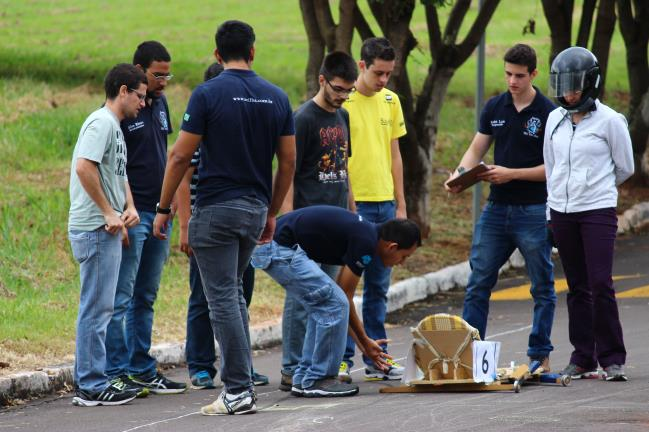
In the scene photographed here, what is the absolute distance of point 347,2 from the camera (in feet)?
50.4

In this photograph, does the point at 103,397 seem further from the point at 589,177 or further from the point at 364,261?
the point at 589,177

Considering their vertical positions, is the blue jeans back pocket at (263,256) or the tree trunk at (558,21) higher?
the tree trunk at (558,21)

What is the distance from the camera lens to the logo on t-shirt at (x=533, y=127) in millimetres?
8617

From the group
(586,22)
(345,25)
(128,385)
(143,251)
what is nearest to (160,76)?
(143,251)

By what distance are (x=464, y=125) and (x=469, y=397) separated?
16.3 m

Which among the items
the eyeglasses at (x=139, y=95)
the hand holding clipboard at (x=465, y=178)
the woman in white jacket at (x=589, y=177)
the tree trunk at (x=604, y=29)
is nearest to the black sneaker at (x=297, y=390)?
the hand holding clipboard at (x=465, y=178)

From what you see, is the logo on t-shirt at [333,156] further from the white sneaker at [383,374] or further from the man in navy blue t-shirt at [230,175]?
the white sneaker at [383,374]

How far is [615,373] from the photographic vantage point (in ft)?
27.1

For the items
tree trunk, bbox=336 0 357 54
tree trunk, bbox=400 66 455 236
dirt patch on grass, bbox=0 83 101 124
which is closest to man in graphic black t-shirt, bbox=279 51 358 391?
tree trunk, bbox=336 0 357 54

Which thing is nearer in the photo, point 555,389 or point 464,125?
point 555,389

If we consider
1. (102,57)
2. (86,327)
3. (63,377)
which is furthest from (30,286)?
(102,57)

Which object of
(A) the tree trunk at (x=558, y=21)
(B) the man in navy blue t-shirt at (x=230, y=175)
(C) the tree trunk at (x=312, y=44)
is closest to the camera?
(B) the man in navy blue t-shirt at (x=230, y=175)

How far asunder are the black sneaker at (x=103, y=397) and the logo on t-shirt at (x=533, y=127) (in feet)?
10.2

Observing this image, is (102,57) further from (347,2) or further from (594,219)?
(594,219)
